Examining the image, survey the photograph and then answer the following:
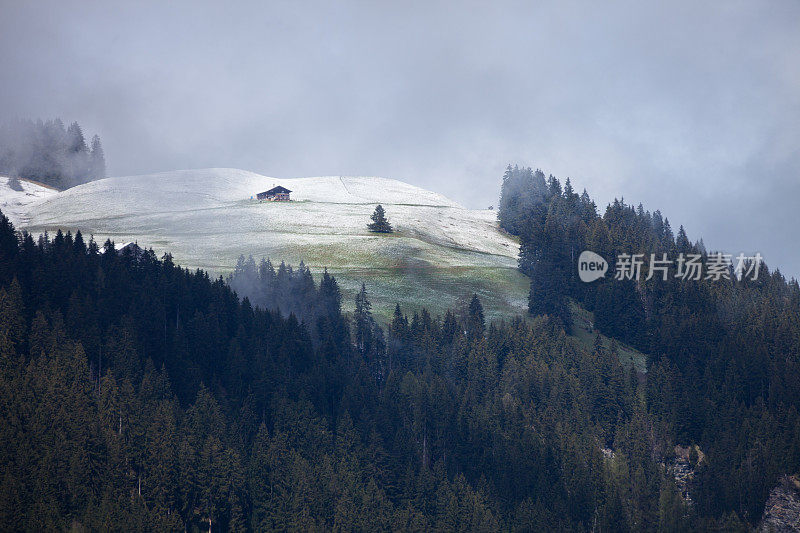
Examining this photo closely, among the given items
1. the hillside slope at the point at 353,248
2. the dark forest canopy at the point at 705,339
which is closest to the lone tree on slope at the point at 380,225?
the hillside slope at the point at 353,248

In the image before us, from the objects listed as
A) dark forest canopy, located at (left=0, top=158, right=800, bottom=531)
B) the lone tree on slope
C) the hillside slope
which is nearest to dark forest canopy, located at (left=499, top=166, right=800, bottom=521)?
dark forest canopy, located at (left=0, top=158, right=800, bottom=531)

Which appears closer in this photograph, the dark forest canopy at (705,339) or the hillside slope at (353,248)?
the dark forest canopy at (705,339)

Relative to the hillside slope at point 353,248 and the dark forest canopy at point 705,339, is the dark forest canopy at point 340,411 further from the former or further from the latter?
the hillside slope at point 353,248

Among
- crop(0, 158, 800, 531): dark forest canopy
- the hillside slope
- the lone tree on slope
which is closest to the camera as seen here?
crop(0, 158, 800, 531): dark forest canopy

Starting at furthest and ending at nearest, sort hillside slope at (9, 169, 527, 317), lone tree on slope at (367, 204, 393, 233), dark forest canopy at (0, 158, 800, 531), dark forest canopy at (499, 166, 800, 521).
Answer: lone tree on slope at (367, 204, 393, 233) → hillside slope at (9, 169, 527, 317) → dark forest canopy at (499, 166, 800, 521) → dark forest canopy at (0, 158, 800, 531)

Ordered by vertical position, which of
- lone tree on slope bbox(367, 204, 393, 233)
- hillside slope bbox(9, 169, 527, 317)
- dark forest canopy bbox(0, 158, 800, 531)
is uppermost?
lone tree on slope bbox(367, 204, 393, 233)

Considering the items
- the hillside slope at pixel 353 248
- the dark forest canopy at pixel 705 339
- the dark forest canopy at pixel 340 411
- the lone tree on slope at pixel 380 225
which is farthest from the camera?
the lone tree on slope at pixel 380 225

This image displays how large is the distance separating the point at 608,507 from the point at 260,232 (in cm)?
10864

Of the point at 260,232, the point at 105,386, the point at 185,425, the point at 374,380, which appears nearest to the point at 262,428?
the point at 185,425

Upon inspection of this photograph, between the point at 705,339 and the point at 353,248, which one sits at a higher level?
the point at 353,248

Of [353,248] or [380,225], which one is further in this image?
[380,225]

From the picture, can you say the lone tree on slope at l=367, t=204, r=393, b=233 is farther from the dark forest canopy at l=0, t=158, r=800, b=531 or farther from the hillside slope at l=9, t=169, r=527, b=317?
the dark forest canopy at l=0, t=158, r=800, b=531

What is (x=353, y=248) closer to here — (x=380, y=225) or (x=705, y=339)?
(x=380, y=225)

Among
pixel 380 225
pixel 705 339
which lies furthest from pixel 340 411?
pixel 380 225
